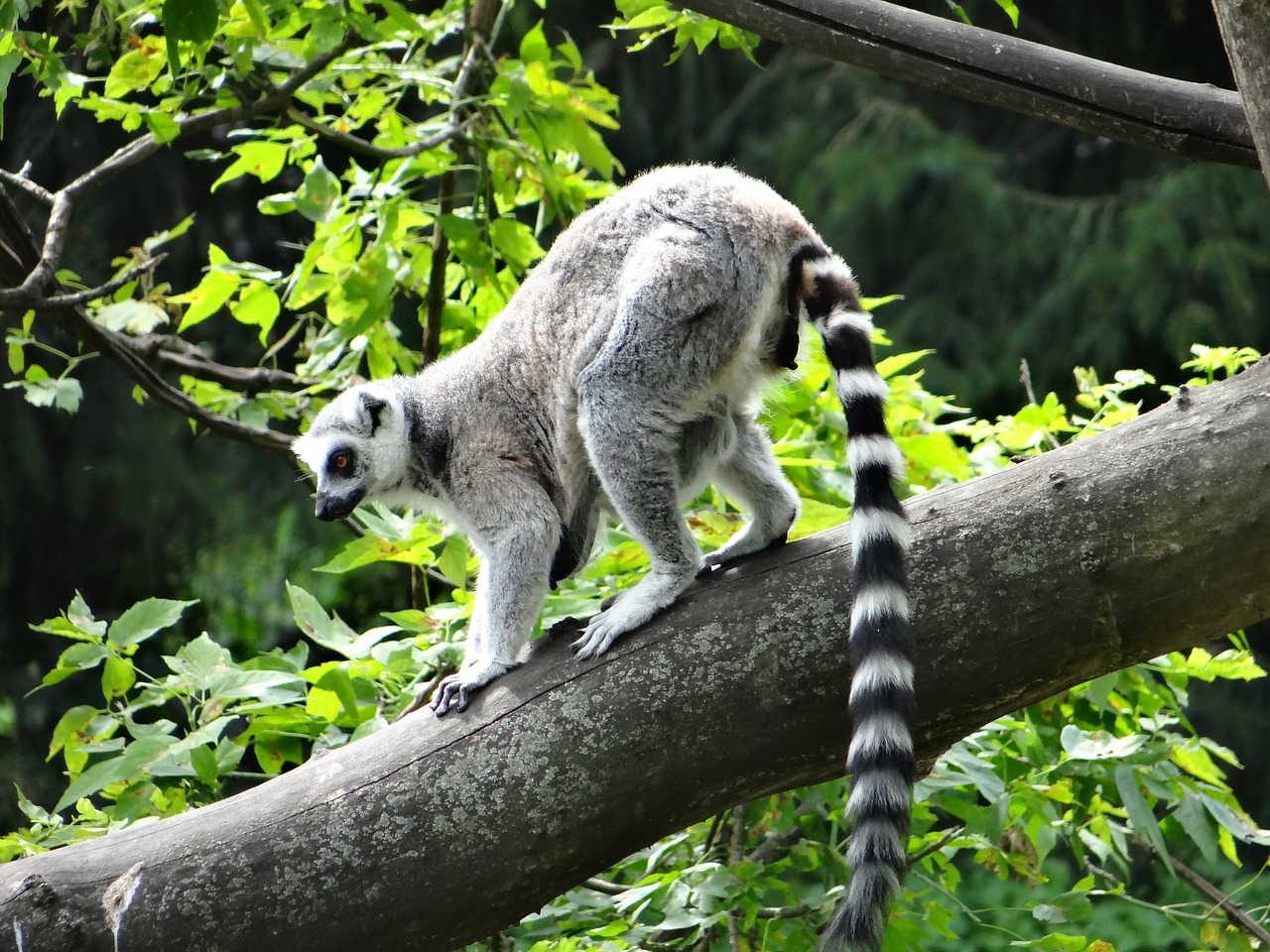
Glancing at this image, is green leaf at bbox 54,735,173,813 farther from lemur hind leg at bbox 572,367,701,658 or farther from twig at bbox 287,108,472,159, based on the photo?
twig at bbox 287,108,472,159

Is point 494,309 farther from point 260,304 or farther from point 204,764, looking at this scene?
point 204,764

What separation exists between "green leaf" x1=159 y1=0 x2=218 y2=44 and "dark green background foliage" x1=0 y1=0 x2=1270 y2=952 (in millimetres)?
21

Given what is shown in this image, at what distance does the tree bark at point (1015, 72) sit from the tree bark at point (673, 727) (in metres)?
0.72

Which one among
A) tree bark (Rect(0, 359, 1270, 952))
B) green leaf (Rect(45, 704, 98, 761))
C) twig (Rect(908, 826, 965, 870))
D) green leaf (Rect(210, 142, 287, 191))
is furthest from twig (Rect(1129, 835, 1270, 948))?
green leaf (Rect(210, 142, 287, 191))

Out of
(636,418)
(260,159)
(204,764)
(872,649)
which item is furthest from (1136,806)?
(260,159)

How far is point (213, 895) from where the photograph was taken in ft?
8.93

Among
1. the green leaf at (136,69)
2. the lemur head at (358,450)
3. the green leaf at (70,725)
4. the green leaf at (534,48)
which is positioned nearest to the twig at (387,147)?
the green leaf at (534,48)

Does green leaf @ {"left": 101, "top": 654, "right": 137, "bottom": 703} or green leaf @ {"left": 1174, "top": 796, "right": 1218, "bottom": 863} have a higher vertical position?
green leaf @ {"left": 101, "top": 654, "right": 137, "bottom": 703}

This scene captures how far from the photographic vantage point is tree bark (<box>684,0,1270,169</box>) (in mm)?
3266

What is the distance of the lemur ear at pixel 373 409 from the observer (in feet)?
12.7

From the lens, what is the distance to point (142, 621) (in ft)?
10.5

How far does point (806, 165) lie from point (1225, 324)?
10.3 ft

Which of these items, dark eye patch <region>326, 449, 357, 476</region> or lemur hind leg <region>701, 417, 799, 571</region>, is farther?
dark eye patch <region>326, 449, 357, 476</region>

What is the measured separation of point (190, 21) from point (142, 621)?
1.49 metres
